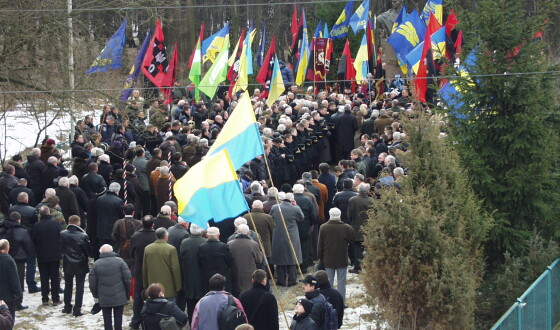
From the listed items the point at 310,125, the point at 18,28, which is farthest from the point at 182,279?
the point at 310,125

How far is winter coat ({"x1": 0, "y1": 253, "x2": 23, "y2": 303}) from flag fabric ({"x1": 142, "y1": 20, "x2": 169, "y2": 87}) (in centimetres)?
986

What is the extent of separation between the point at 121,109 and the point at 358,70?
735 cm

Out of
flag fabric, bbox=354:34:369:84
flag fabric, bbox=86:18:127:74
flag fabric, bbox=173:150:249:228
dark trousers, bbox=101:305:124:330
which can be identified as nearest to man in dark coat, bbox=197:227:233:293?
flag fabric, bbox=173:150:249:228

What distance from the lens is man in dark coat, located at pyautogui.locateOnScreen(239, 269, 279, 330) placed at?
420 inches

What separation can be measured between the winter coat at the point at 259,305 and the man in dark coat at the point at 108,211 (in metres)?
4.89

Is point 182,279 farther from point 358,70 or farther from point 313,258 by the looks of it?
point 358,70

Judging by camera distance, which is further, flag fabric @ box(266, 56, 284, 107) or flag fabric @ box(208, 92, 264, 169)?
flag fabric @ box(266, 56, 284, 107)

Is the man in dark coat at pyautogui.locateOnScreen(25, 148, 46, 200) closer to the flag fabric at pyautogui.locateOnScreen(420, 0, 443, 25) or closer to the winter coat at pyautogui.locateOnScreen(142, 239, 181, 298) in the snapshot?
the winter coat at pyautogui.locateOnScreen(142, 239, 181, 298)

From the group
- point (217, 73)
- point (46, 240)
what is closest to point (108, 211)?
point (46, 240)

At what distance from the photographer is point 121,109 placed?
61.4 ft

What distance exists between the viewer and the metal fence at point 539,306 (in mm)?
10062

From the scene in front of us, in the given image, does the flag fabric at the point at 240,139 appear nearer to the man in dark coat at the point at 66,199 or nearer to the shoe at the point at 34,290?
the man in dark coat at the point at 66,199

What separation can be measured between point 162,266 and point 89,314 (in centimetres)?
210

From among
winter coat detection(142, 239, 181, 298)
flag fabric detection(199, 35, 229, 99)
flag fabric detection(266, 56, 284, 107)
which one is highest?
flag fabric detection(199, 35, 229, 99)
